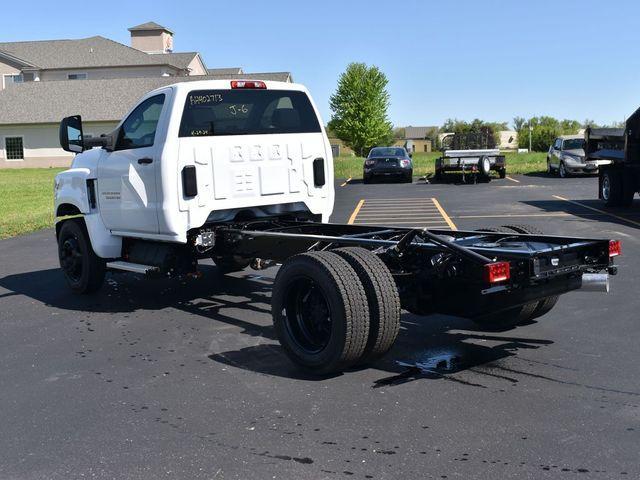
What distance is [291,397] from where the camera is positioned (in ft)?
16.0

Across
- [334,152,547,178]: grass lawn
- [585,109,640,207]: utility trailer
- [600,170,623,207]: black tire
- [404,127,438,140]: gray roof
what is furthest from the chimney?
[404,127,438,140]: gray roof

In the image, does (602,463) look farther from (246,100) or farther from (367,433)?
(246,100)

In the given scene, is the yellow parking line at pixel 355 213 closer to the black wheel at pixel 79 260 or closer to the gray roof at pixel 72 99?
the black wheel at pixel 79 260

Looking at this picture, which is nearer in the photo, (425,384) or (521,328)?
(425,384)

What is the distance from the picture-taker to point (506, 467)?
12.2 feet

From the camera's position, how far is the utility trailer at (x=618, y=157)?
16375mm

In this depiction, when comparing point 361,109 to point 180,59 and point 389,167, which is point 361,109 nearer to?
point 180,59

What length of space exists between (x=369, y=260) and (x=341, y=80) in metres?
78.3

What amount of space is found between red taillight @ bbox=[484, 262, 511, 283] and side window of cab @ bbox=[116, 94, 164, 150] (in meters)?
3.88

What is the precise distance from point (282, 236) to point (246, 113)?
1654 millimetres

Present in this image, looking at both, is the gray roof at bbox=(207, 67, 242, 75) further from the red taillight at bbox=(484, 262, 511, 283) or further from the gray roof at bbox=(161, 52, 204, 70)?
the red taillight at bbox=(484, 262, 511, 283)

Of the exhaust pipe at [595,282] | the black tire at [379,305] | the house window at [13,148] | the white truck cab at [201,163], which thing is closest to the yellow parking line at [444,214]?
the white truck cab at [201,163]

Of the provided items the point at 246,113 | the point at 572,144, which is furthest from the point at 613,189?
the point at 572,144

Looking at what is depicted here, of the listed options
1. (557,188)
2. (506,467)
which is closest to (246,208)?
(506,467)
